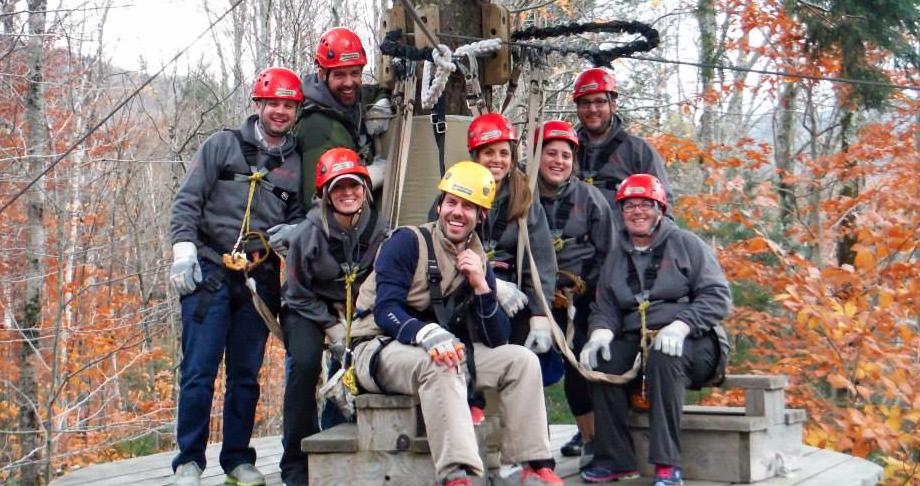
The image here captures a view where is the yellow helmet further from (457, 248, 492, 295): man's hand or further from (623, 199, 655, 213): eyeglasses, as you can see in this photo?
(623, 199, 655, 213): eyeglasses

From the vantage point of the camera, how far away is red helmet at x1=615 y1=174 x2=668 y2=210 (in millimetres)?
5129

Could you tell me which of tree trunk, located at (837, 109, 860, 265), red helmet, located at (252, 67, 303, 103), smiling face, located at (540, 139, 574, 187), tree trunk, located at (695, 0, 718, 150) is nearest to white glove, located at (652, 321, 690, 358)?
smiling face, located at (540, 139, 574, 187)

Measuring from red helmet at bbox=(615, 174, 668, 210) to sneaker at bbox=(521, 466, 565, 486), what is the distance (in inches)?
62.0

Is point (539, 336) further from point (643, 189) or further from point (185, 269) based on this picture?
point (185, 269)

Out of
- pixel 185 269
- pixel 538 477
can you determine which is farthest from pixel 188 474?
pixel 538 477

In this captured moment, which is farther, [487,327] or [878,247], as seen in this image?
[878,247]

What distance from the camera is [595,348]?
5043 mm

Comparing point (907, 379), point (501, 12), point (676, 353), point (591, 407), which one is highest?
point (501, 12)

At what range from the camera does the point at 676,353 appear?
480cm

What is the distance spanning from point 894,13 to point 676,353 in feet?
14.8

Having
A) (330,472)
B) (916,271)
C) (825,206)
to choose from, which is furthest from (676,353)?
(825,206)

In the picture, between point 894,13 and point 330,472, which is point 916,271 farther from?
point 330,472

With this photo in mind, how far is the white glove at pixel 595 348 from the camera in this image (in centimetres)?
503

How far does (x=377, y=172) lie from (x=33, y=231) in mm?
6839
